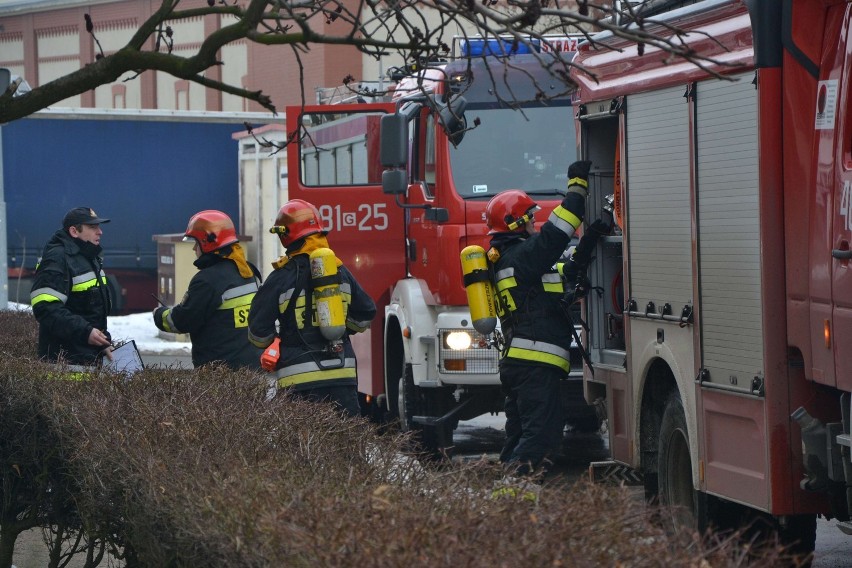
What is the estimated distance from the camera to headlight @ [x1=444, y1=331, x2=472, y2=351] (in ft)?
33.4

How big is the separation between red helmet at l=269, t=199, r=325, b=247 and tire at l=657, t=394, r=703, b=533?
2193mm

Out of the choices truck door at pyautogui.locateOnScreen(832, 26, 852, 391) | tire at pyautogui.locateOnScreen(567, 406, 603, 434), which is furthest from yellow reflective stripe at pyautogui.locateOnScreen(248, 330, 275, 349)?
tire at pyautogui.locateOnScreen(567, 406, 603, 434)

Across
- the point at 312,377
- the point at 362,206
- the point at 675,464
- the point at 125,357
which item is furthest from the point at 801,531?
the point at 362,206

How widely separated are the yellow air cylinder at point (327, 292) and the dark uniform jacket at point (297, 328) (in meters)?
0.06

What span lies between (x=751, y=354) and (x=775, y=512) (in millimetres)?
636

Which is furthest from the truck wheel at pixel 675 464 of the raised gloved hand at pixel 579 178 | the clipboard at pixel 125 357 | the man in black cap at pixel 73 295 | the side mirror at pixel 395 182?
the side mirror at pixel 395 182

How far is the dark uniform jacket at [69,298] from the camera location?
28.6 ft

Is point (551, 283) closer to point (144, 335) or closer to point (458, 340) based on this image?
point (458, 340)

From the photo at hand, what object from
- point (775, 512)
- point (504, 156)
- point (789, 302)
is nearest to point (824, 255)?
point (789, 302)

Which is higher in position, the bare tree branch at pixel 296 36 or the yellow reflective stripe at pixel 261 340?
the bare tree branch at pixel 296 36

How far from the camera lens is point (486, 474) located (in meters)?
4.11

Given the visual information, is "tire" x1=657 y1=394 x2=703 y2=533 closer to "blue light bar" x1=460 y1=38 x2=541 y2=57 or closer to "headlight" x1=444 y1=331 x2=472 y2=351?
"blue light bar" x1=460 y1=38 x2=541 y2=57

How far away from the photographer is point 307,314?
8000mm

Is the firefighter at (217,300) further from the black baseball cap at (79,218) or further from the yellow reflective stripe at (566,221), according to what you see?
the yellow reflective stripe at (566,221)
